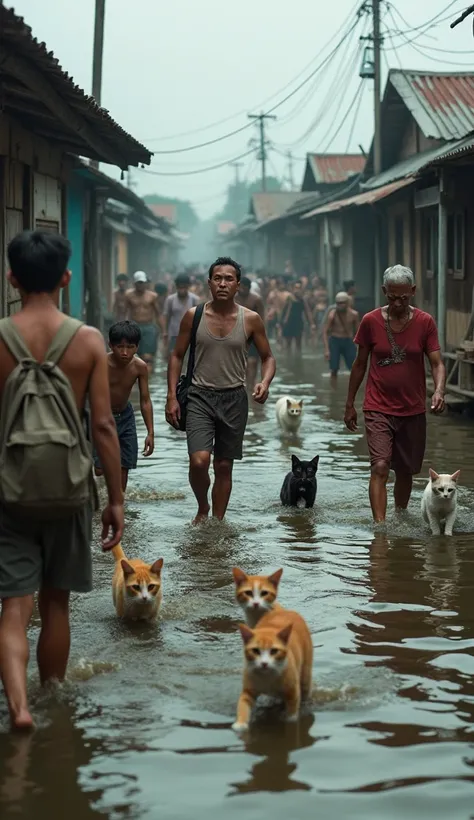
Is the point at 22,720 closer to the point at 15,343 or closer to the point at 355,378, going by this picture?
the point at 15,343

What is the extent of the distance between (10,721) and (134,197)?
2444 centimetres

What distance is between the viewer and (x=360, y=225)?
32.1m

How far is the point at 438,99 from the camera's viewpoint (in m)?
25.3

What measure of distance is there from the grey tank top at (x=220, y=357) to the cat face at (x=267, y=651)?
158 inches

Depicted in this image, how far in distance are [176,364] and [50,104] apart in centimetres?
320

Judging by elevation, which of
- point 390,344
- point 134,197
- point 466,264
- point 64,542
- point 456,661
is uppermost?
point 134,197

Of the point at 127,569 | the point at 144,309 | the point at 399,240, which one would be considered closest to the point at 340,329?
the point at 144,309

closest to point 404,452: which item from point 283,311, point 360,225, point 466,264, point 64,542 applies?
point 64,542

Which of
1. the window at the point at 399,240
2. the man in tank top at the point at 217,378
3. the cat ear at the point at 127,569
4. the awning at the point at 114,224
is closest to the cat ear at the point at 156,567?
the cat ear at the point at 127,569

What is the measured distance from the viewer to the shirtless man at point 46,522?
466 centimetres

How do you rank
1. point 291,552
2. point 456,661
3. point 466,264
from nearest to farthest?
point 456,661 < point 291,552 < point 466,264

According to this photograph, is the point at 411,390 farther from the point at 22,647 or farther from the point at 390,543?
the point at 22,647

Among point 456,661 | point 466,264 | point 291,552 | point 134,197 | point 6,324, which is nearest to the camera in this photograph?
point 6,324

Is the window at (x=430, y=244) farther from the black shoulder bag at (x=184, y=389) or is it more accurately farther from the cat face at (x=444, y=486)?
the black shoulder bag at (x=184, y=389)
